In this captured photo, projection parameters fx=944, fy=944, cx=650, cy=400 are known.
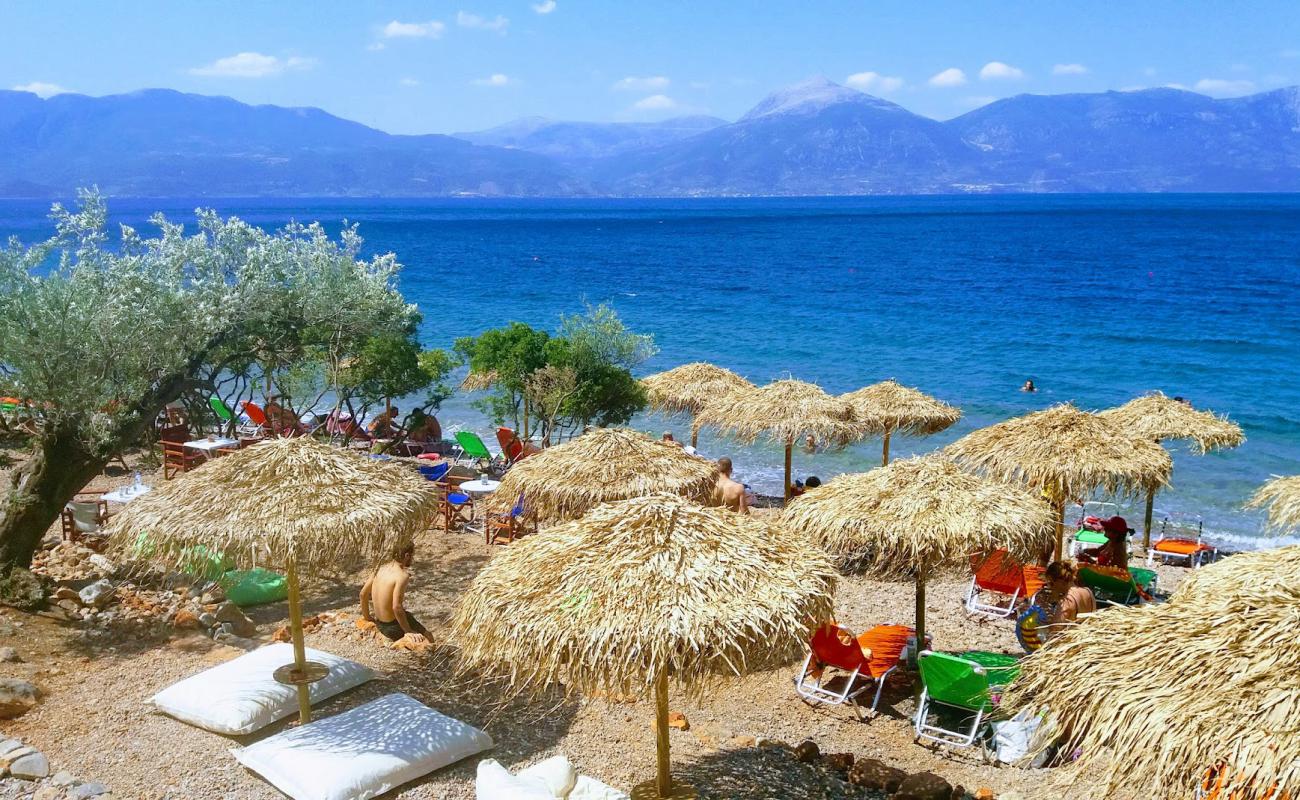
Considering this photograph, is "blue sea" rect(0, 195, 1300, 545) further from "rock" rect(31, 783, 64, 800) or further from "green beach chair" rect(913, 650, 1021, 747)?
"rock" rect(31, 783, 64, 800)

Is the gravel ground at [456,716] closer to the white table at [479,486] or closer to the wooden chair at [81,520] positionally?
the wooden chair at [81,520]

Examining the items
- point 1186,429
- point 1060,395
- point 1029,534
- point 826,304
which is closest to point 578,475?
point 1029,534

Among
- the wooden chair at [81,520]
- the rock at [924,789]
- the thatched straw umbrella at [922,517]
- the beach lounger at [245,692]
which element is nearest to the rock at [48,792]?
the beach lounger at [245,692]

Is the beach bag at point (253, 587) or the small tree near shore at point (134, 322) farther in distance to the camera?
the beach bag at point (253, 587)

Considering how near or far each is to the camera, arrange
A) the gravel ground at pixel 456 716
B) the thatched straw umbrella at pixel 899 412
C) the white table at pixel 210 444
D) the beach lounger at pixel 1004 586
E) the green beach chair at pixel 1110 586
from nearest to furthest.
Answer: the gravel ground at pixel 456 716
the green beach chair at pixel 1110 586
the beach lounger at pixel 1004 586
the thatched straw umbrella at pixel 899 412
the white table at pixel 210 444

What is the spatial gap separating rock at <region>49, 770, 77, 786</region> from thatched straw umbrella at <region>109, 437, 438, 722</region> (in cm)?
130

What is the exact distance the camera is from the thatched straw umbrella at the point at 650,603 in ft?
16.9

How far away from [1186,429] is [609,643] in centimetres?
1077

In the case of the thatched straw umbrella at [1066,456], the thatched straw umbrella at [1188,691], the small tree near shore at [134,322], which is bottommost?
the thatched straw umbrella at [1066,456]

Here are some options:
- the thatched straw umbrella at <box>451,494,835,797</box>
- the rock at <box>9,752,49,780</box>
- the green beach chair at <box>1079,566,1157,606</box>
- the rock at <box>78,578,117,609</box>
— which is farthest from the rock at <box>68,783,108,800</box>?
the green beach chair at <box>1079,566,1157,606</box>

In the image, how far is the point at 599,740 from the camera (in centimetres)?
682

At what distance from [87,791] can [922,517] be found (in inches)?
235

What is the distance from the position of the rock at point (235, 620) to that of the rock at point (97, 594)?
3.32ft

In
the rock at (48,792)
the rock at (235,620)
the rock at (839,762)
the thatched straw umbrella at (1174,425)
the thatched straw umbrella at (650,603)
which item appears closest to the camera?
the thatched straw umbrella at (650,603)
